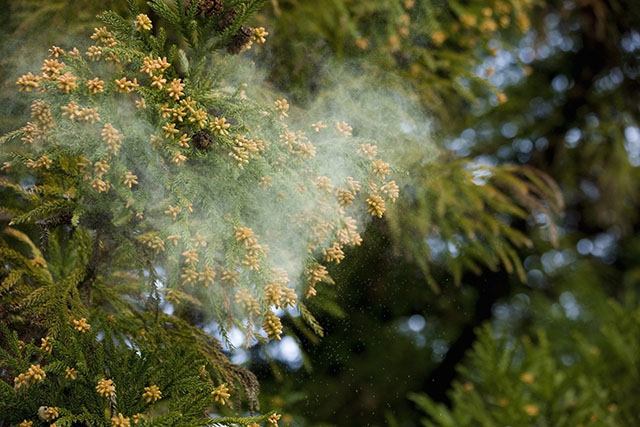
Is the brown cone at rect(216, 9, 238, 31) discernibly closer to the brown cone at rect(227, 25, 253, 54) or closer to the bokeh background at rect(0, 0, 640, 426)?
the brown cone at rect(227, 25, 253, 54)

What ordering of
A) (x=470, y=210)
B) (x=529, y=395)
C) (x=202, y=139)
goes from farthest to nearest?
(x=529, y=395) → (x=470, y=210) → (x=202, y=139)

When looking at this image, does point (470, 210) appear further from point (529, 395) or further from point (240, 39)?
point (240, 39)

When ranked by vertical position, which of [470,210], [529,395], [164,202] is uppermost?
[470,210]

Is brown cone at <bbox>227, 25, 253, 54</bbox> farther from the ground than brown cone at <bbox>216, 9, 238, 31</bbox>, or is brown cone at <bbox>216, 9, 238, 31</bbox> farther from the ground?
brown cone at <bbox>216, 9, 238, 31</bbox>

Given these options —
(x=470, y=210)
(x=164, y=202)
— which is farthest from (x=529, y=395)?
(x=164, y=202)

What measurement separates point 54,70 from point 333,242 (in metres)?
0.52

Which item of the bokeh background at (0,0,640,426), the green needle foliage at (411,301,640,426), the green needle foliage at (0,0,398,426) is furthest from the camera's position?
the green needle foliage at (411,301,640,426)

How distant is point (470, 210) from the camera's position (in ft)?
6.81

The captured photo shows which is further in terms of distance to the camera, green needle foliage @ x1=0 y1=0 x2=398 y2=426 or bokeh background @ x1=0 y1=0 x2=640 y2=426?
bokeh background @ x1=0 y1=0 x2=640 y2=426

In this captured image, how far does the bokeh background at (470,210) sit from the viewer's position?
5.70 ft

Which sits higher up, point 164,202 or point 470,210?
point 470,210

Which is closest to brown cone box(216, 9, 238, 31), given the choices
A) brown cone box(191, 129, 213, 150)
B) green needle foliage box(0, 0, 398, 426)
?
green needle foliage box(0, 0, 398, 426)

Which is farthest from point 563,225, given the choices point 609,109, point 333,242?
point 333,242

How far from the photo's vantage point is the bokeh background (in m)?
1.74
